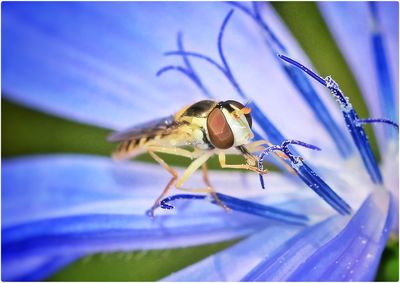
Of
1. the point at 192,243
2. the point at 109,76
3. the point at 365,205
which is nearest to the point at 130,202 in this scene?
the point at 192,243

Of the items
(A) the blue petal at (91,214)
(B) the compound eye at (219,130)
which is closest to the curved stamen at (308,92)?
(A) the blue petal at (91,214)

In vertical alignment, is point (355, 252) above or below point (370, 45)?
below

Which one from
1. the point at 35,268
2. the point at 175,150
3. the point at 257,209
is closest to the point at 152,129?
the point at 175,150

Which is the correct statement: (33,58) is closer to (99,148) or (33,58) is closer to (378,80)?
(99,148)

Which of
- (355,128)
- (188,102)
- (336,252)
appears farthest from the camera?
(188,102)

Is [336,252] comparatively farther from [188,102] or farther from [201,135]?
[188,102]

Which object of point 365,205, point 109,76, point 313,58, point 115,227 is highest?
point 109,76
